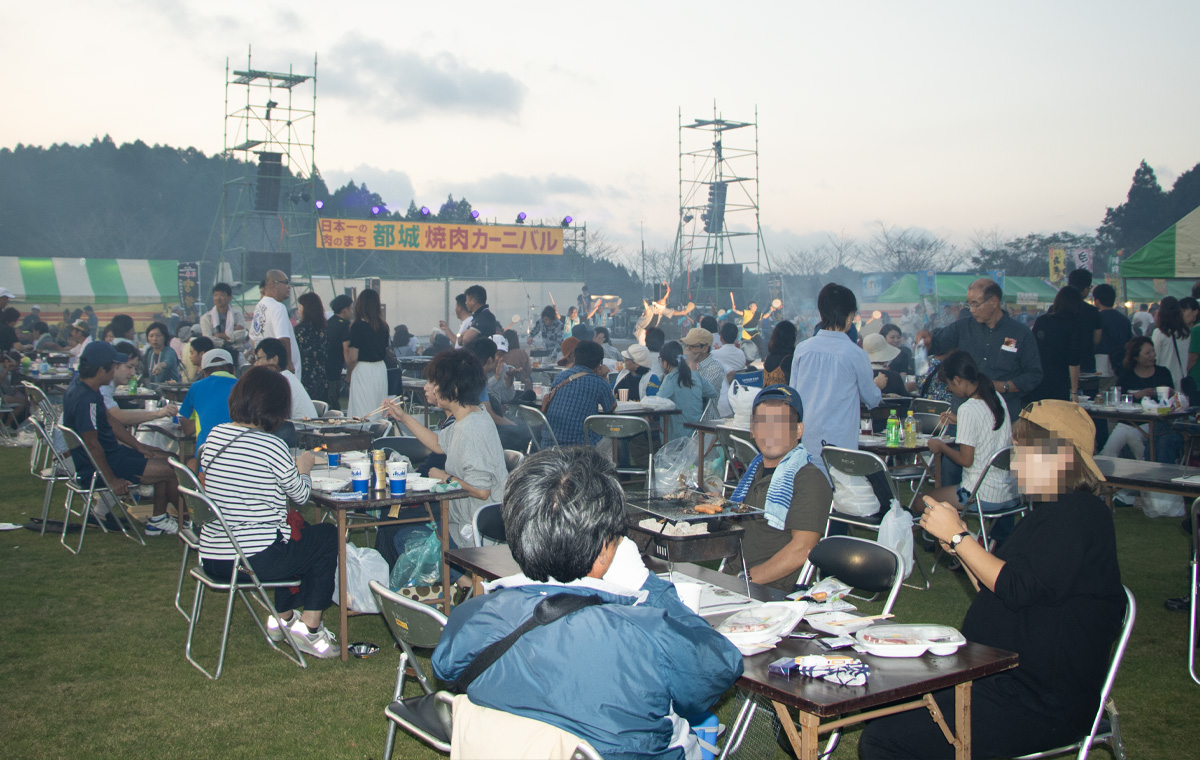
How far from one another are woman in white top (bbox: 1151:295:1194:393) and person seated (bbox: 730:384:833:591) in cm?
A: 619

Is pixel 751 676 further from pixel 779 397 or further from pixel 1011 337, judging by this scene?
pixel 1011 337

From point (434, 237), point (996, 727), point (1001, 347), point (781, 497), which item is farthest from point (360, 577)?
point (434, 237)

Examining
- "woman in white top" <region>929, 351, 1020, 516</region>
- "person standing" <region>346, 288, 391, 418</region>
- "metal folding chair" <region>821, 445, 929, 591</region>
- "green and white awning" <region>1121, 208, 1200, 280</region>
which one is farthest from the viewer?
"green and white awning" <region>1121, 208, 1200, 280</region>

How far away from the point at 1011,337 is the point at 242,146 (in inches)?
877

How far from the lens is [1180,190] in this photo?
39.7 metres

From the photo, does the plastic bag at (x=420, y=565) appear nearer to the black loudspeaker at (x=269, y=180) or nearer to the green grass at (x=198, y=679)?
the green grass at (x=198, y=679)

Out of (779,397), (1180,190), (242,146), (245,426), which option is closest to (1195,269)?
(779,397)

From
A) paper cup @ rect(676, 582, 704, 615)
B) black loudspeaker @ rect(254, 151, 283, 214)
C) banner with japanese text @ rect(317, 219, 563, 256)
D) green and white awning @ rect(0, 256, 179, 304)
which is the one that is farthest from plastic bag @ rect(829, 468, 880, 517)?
green and white awning @ rect(0, 256, 179, 304)

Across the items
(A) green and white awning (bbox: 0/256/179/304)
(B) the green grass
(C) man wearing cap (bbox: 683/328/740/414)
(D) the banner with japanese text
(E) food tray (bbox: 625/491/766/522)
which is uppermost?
(D) the banner with japanese text

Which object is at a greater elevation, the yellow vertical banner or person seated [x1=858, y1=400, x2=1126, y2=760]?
the yellow vertical banner

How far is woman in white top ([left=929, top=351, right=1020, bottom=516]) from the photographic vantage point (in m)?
5.23

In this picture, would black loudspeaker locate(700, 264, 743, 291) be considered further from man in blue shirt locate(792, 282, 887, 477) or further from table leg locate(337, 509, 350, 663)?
table leg locate(337, 509, 350, 663)

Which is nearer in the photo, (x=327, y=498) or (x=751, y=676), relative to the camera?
(x=751, y=676)

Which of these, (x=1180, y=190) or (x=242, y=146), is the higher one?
(x=1180, y=190)
